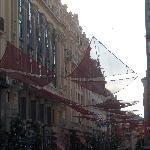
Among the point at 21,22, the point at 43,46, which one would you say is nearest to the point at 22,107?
the point at 21,22

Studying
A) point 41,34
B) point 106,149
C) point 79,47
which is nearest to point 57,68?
point 41,34

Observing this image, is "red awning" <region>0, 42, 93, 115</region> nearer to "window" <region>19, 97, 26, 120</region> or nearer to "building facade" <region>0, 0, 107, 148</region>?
"building facade" <region>0, 0, 107, 148</region>

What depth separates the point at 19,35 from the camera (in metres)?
37.2

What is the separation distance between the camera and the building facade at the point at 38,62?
85.1 ft

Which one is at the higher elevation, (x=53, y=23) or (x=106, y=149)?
(x=53, y=23)

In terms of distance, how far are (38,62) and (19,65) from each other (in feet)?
53.3

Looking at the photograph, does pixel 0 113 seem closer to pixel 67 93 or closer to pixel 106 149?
pixel 67 93

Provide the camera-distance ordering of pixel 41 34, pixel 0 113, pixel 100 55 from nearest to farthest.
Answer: pixel 100 55 → pixel 0 113 → pixel 41 34

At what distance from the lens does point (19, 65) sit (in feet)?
78.9

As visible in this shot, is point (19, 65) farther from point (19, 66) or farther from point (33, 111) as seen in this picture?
point (33, 111)

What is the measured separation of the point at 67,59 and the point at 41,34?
12.8m

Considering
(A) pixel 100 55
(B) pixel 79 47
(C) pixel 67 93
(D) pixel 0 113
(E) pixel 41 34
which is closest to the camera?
(A) pixel 100 55

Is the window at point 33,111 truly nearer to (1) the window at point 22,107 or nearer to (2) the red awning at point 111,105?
(1) the window at point 22,107

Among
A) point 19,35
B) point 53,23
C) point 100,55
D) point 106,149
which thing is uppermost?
point 53,23
